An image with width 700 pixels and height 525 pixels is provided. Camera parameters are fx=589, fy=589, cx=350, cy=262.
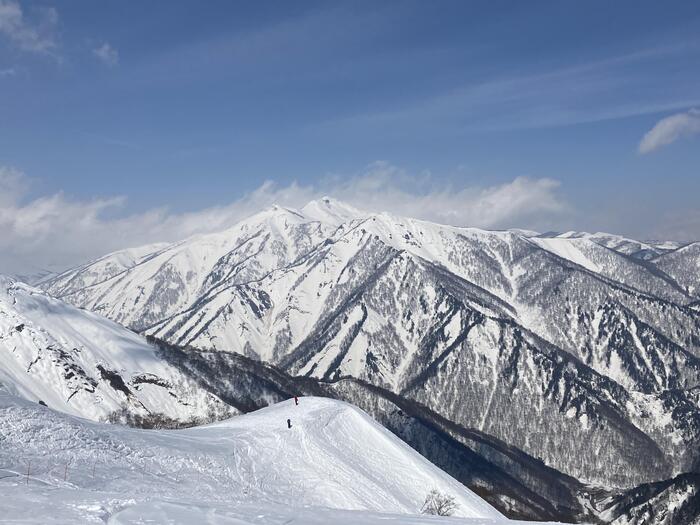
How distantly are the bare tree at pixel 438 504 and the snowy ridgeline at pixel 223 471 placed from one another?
0.95 metres

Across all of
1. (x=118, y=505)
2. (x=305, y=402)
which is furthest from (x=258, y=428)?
(x=118, y=505)

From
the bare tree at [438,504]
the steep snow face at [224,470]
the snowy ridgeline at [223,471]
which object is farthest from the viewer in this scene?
the bare tree at [438,504]

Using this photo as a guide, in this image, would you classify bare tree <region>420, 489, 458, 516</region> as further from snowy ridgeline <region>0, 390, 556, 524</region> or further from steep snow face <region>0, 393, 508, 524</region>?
snowy ridgeline <region>0, 390, 556, 524</region>

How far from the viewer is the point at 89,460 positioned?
4241 centimetres

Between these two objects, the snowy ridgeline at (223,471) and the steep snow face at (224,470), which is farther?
the steep snow face at (224,470)

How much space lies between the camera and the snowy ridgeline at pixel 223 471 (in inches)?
1172

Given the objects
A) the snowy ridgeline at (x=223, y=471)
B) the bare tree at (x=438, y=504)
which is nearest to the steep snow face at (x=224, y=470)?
the snowy ridgeline at (x=223, y=471)

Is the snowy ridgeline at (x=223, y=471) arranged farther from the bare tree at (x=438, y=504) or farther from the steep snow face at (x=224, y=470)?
the bare tree at (x=438, y=504)

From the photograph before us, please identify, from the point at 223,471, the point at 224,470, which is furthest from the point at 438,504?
the point at 223,471

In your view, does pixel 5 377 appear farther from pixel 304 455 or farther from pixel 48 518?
pixel 48 518

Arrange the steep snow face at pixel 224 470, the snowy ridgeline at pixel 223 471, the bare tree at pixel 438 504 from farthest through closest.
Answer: the bare tree at pixel 438 504, the steep snow face at pixel 224 470, the snowy ridgeline at pixel 223 471

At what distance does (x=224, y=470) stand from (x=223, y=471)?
409 millimetres

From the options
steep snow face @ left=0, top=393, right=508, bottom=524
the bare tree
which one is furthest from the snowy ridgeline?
the bare tree

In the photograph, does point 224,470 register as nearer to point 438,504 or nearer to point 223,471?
point 223,471
